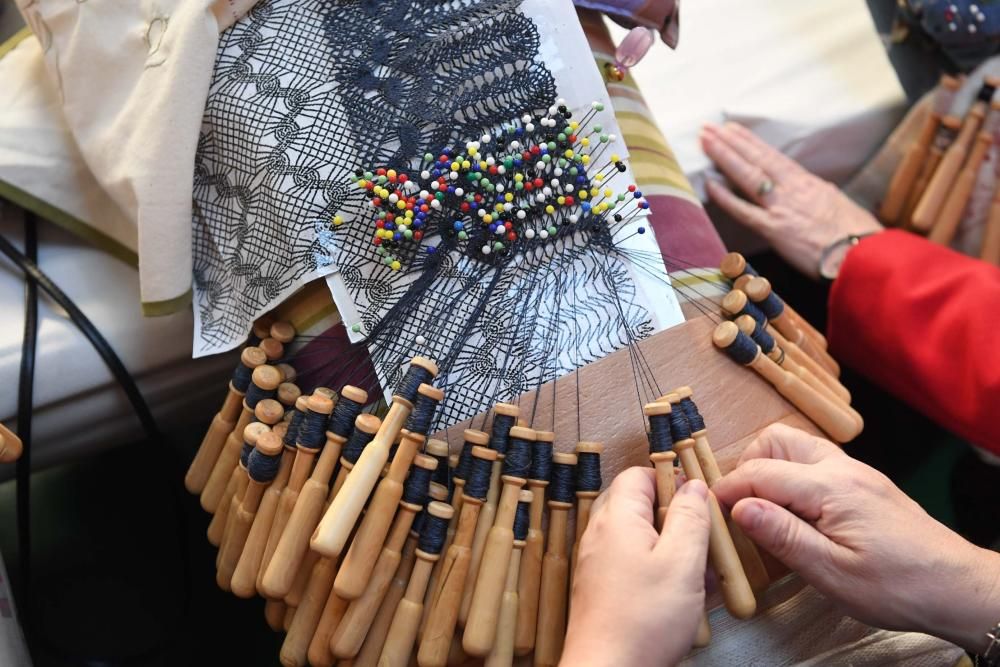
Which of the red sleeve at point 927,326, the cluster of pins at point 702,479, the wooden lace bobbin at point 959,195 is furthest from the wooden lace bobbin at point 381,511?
the wooden lace bobbin at point 959,195

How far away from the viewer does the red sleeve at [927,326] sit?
3.53 ft

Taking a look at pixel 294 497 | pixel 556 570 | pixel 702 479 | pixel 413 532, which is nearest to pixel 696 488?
pixel 702 479

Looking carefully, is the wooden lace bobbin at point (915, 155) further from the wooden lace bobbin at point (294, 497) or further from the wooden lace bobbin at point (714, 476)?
the wooden lace bobbin at point (294, 497)

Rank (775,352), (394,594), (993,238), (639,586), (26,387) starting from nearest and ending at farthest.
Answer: (639,586) < (394,594) < (775,352) < (26,387) < (993,238)

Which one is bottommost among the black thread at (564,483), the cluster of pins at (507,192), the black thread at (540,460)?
the black thread at (564,483)

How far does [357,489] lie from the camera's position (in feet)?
2.31

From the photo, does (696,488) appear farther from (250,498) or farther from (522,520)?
(250,498)

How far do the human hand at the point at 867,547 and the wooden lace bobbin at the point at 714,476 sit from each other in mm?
30

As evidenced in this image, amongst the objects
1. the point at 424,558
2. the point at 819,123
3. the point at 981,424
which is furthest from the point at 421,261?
the point at 819,123

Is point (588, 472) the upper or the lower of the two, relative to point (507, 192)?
lower

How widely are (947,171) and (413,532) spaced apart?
115 centimetres

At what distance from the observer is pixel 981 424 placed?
1086mm

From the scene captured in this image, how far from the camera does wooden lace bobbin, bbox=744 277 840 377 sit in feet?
2.85

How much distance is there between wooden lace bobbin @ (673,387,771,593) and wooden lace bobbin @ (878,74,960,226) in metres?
0.91
